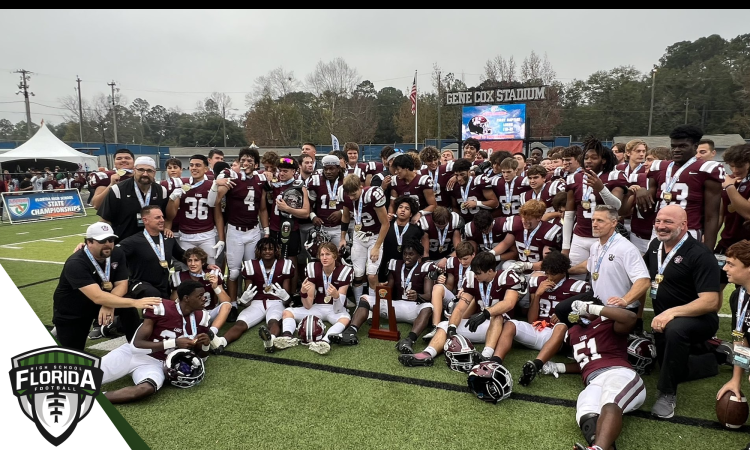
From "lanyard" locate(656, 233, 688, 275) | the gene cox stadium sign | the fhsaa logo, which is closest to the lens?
the fhsaa logo

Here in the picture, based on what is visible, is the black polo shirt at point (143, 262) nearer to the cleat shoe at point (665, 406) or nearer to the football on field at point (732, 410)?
the cleat shoe at point (665, 406)

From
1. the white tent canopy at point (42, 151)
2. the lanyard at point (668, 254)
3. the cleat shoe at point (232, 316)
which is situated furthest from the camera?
the white tent canopy at point (42, 151)

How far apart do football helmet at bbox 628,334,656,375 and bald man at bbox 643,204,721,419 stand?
24 centimetres

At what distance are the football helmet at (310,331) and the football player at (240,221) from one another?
59.0 inches

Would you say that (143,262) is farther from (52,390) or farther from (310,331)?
(52,390)

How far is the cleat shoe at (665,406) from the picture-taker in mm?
3551

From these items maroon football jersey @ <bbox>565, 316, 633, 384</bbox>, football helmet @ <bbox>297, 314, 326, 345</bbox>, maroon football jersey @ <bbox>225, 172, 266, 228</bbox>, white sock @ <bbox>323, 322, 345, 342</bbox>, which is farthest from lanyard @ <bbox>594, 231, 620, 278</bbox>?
maroon football jersey @ <bbox>225, 172, 266, 228</bbox>

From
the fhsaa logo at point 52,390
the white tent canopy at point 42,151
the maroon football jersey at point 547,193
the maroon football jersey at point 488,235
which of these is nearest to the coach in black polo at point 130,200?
the fhsaa logo at point 52,390

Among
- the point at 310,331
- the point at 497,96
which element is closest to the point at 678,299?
the point at 310,331

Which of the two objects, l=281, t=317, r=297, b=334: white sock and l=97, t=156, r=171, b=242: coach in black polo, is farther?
l=97, t=156, r=171, b=242: coach in black polo

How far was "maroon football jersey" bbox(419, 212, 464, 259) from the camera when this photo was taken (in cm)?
629

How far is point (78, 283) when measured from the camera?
4.22 meters

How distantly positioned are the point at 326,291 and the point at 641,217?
12.7ft

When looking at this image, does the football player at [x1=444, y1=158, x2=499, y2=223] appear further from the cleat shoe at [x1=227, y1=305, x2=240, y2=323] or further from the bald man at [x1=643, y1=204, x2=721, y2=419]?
the cleat shoe at [x1=227, y1=305, x2=240, y2=323]
